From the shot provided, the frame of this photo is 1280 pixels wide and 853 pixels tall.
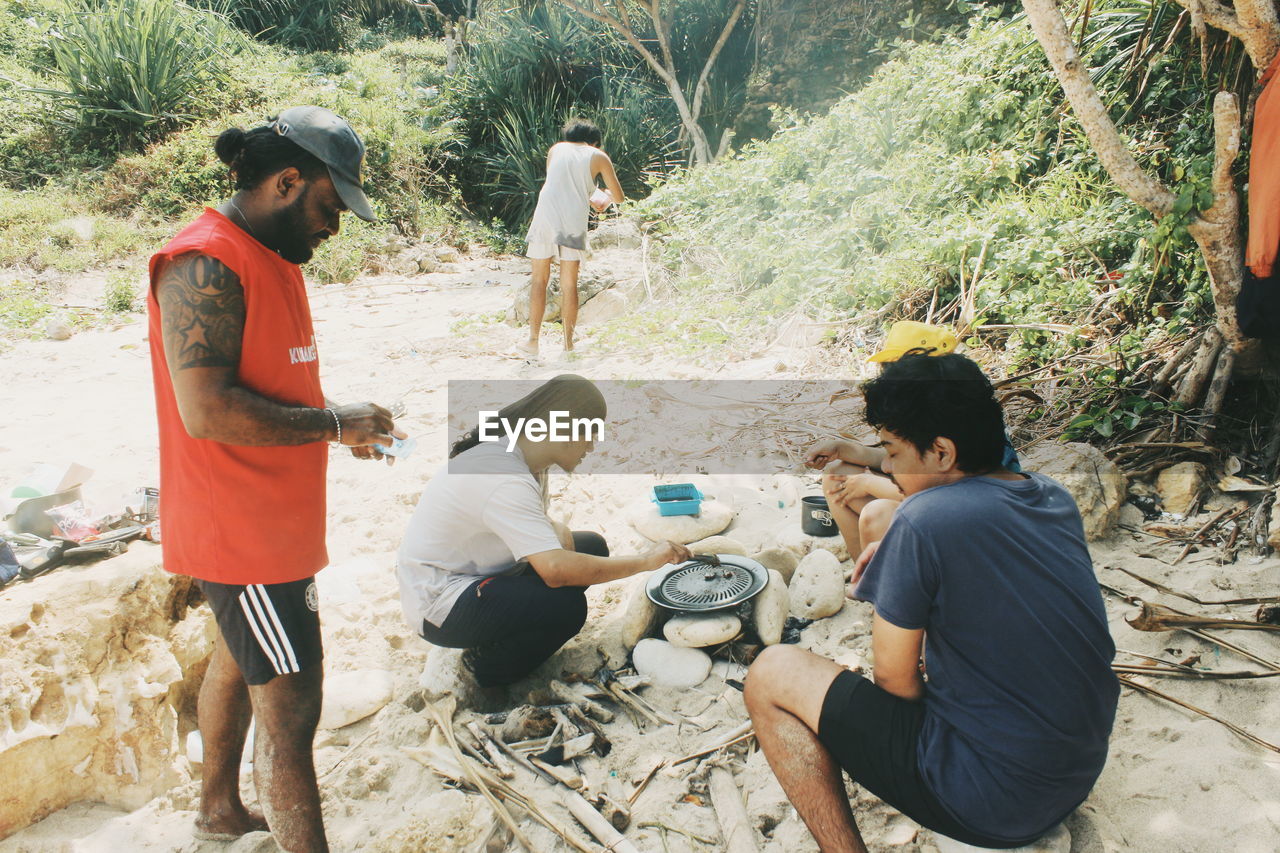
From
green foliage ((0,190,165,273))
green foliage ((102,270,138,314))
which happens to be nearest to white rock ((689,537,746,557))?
green foliage ((102,270,138,314))

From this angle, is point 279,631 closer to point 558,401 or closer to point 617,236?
point 558,401

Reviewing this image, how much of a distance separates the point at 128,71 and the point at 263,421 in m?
12.1

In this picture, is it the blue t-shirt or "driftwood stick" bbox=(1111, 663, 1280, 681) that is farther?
"driftwood stick" bbox=(1111, 663, 1280, 681)

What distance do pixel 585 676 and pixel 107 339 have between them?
627 cm

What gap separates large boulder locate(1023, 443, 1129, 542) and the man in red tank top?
9.20 ft

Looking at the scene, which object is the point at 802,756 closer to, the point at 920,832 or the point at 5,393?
the point at 920,832

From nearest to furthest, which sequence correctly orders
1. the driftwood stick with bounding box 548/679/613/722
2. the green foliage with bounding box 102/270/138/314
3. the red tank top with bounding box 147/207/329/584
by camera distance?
the red tank top with bounding box 147/207/329/584, the driftwood stick with bounding box 548/679/613/722, the green foliage with bounding box 102/270/138/314

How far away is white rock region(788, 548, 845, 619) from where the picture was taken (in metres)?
3.01

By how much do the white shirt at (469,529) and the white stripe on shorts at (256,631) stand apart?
2.76ft

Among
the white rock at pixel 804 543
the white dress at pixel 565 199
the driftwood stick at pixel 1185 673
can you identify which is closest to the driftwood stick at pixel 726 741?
the white rock at pixel 804 543

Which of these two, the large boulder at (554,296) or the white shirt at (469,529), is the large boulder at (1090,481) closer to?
the white shirt at (469,529)

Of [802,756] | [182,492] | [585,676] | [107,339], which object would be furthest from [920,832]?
[107,339]

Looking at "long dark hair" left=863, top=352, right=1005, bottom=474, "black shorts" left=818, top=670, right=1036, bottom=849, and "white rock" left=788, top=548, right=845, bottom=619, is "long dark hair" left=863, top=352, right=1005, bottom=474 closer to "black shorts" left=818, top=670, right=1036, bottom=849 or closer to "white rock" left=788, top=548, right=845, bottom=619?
"black shorts" left=818, top=670, right=1036, bottom=849

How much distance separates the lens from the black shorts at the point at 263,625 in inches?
68.5
